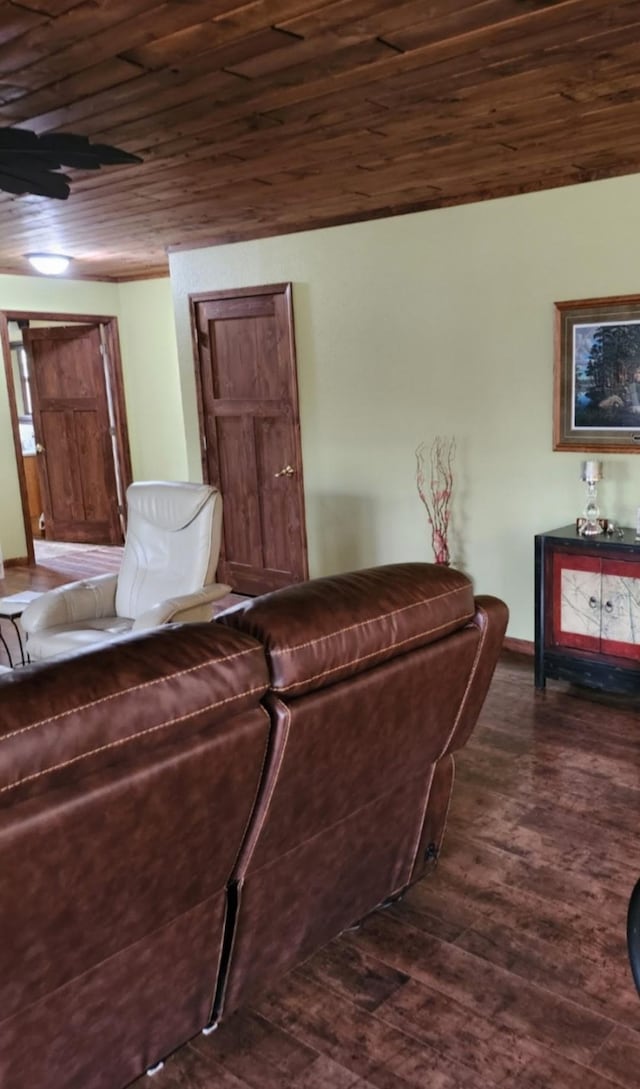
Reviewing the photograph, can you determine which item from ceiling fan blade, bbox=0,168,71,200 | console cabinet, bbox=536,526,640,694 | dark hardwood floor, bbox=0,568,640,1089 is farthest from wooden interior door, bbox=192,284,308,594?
dark hardwood floor, bbox=0,568,640,1089

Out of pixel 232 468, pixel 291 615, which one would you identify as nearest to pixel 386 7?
pixel 291 615

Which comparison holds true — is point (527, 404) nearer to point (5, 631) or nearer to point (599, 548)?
point (599, 548)

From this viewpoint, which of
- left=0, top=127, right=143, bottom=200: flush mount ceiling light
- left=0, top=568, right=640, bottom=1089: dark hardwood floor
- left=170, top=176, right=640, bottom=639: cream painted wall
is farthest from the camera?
left=170, top=176, right=640, bottom=639: cream painted wall

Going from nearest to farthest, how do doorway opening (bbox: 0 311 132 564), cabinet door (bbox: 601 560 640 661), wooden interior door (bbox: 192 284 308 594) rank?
cabinet door (bbox: 601 560 640 661) < wooden interior door (bbox: 192 284 308 594) < doorway opening (bbox: 0 311 132 564)

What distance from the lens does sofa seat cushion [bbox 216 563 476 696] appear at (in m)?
1.64

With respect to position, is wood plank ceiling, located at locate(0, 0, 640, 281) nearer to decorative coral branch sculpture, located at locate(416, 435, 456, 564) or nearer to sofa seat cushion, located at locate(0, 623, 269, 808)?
decorative coral branch sculpture, located at locate(416, 435, 456, 564)

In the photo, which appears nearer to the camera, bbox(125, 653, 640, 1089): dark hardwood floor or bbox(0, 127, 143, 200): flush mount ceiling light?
bbox(125, 653, 640, 1089): dark hardwood floor

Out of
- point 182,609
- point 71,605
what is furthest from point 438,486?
point 71,605

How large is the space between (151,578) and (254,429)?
1.86 m

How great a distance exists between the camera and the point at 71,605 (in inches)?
148

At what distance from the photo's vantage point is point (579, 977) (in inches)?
81.5

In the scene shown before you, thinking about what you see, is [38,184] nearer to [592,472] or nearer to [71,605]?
[71,605]

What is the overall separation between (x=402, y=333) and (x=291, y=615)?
3.27 metres

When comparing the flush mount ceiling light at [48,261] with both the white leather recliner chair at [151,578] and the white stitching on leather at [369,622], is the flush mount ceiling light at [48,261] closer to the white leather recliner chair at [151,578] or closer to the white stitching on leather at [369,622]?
the white leather recliner chair at [151,578]
